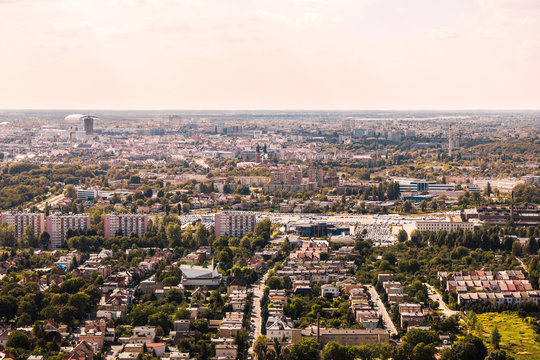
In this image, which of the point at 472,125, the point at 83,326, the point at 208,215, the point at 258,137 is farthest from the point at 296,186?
the point at 472,125

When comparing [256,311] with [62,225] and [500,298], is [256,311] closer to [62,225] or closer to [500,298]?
[500,298]

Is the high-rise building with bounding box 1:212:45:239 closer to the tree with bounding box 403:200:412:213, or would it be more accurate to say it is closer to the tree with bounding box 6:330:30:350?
the tree with bounding box 6:330:30:350

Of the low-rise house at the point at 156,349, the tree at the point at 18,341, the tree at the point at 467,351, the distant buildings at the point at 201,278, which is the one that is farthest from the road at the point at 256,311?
the tree at the point at 18,341

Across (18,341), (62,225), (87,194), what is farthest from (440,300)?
(87,194)

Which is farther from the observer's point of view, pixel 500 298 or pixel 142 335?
pixel 500 298

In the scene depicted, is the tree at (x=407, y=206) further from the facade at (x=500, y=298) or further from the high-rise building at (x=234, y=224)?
the facade at (x=500, y=298)

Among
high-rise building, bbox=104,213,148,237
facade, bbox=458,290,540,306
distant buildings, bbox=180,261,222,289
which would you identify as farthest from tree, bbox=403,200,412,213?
facade, bbox=458,290,540,306
